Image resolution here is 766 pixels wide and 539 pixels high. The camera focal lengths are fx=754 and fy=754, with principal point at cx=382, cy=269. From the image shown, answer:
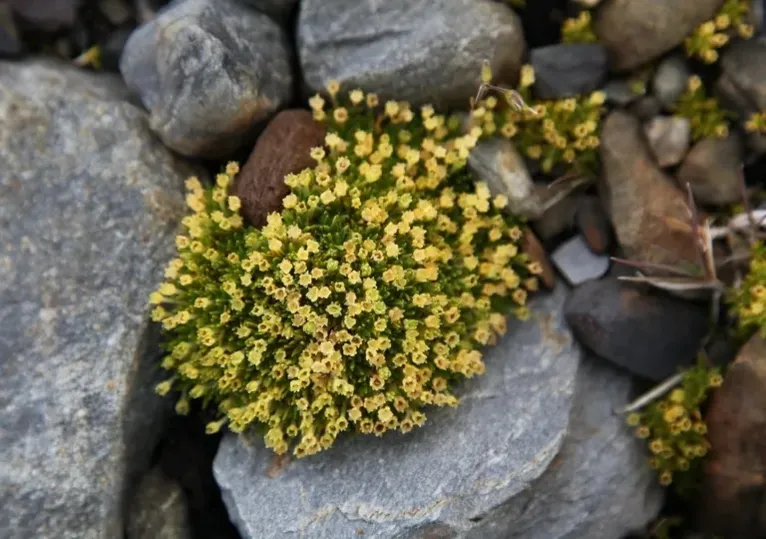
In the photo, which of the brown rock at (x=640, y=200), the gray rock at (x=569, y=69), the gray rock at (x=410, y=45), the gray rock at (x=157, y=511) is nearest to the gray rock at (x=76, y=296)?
the gray rock at (x=157, y=511)

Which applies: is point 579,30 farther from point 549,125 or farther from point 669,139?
point 669,139

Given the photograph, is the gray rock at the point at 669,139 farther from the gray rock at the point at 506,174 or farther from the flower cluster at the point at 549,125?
the gray rock at the point at 506,174

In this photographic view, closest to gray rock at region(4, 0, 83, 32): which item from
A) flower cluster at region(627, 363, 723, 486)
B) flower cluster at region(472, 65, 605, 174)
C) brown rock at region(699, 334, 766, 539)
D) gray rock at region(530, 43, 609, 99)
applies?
flower cluster at region(472, 65, 605, 174)

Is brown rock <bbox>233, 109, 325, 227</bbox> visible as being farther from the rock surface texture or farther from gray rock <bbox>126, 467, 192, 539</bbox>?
gray rock <bbox>126, 467, 192, 539</bbox>

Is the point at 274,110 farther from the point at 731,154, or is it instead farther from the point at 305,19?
the point at 731,154

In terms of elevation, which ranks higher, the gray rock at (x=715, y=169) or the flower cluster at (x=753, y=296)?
the gray rock at (x=715, y=169)

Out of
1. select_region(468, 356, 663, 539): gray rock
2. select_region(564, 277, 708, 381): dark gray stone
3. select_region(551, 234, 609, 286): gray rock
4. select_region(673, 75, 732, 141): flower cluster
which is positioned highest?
select_region(673, 75, 732, 141): flower cluster

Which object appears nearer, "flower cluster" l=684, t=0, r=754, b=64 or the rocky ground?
the rocky ground
